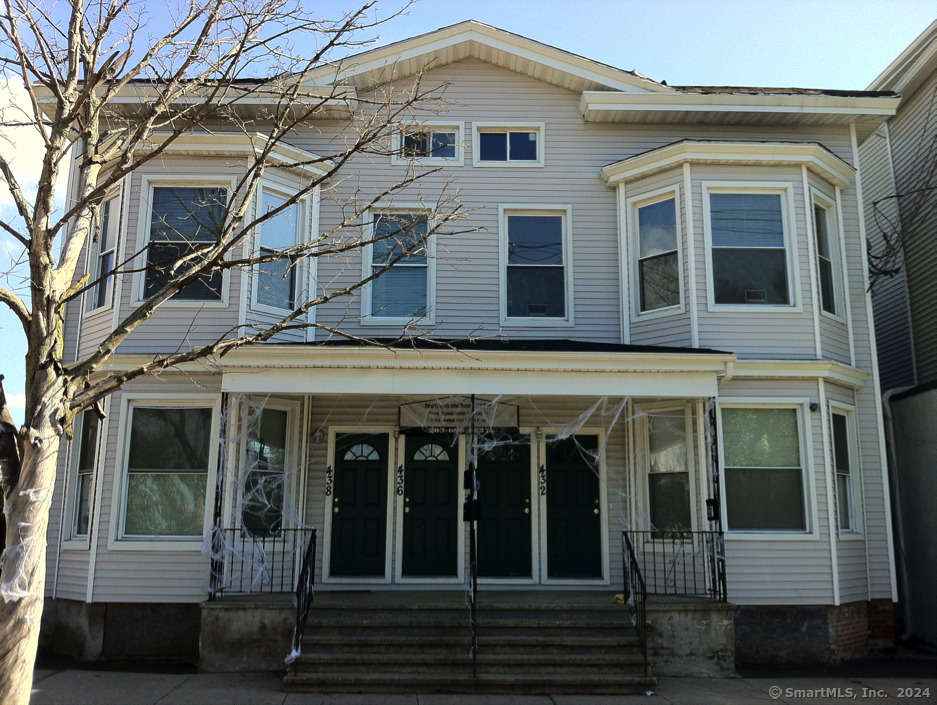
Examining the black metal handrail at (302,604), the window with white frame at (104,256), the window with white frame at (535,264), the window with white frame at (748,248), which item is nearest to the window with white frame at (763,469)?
the window with white frame at (748,248)

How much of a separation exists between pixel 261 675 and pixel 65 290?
4.60 meters

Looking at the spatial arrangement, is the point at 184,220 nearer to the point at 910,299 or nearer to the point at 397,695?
the point at 397,695

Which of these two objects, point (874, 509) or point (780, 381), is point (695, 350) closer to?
point (780, 381)

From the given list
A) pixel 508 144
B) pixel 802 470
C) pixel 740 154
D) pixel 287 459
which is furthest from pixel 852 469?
pixel 287 459

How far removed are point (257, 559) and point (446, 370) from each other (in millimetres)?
3433

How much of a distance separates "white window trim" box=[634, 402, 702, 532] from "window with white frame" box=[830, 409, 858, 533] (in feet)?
6.36

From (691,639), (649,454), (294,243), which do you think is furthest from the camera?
(294,243)

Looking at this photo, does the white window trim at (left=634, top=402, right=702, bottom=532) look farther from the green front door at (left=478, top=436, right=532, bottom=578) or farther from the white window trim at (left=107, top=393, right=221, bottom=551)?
the white window trim at (left=107, top=393, right=221, bottom=551)

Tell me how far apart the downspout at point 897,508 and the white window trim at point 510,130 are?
21.0 feet

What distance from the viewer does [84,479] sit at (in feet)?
35.1

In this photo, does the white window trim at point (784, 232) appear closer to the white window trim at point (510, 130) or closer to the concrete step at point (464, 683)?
the white window trim at point (510, 130)

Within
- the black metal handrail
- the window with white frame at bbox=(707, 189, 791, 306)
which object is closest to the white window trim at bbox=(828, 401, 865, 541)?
the window with white frame at bbox=(707, 189, 791, 306)

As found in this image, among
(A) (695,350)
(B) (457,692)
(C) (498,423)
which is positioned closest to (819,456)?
(A) (695,350)

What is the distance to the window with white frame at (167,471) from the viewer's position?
33.3ft
